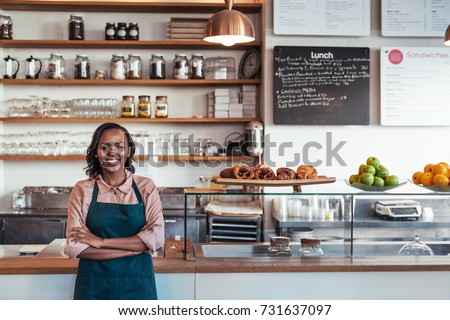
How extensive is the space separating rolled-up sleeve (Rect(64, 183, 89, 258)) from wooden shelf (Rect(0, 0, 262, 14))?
116 inches

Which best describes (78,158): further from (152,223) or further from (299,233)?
(152,223)

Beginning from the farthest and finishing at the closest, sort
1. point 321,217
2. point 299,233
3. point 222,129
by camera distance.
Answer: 1. point 222,129
2. point 321,217
3. point 299,233

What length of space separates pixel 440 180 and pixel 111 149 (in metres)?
1.55

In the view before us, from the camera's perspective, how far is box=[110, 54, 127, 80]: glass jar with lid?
15.8ft

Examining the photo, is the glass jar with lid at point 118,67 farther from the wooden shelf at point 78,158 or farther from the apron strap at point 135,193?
the apron strap at point 135,193

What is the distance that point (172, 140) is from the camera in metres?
4.93

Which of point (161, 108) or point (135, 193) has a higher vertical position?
point (161, 108)

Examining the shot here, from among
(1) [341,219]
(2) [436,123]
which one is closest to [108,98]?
(1) [341,219]

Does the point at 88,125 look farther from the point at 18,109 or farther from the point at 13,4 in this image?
the point at 13,4

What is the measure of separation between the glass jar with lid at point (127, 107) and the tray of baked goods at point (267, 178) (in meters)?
2.20

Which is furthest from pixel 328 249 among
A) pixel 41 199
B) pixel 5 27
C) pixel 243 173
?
pixel 5 27

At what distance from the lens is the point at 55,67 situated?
4836 millimetres

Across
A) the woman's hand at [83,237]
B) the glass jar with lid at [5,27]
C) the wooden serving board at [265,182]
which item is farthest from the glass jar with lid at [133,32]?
the woman's hand at [83,237]

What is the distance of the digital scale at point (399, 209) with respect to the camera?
4188 mm
